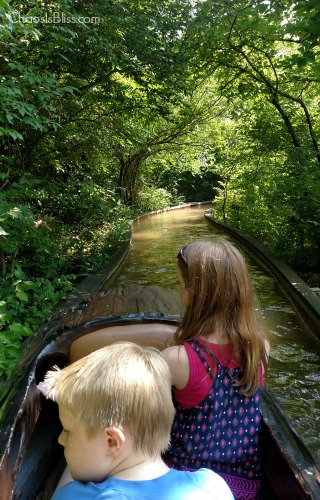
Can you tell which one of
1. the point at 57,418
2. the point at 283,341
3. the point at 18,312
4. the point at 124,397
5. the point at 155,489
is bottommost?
the point at 283,341

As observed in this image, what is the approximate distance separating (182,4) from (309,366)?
6.36m

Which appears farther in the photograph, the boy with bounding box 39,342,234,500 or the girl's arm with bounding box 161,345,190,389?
the girl's arm with bounding box 161,345,190,389

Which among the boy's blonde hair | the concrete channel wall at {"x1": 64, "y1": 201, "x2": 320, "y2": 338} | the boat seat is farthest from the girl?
the concrete channel wall at {"x1": 64, "y1": 201, "x2": 320, "y2": 338}

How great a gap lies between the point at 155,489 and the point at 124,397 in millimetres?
231

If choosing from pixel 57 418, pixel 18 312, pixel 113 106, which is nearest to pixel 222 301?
pixel 57 418

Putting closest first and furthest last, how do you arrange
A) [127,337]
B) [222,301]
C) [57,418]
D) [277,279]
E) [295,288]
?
1. [222,301]
2. [57,418]
3. [127,337]
4. [295,288]
5. [277,279]

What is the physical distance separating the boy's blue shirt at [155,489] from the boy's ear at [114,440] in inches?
2.5

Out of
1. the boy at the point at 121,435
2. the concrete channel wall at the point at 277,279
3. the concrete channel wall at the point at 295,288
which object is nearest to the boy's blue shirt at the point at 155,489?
the boy at the point at 121,435

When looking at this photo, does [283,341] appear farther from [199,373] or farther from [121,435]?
[121,435]

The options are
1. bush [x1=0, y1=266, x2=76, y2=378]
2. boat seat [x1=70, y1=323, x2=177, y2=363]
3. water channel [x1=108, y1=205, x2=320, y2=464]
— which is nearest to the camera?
boat seat [x1=70, y1=323, x2=177, y2=363]

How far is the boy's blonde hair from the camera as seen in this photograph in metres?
1.03

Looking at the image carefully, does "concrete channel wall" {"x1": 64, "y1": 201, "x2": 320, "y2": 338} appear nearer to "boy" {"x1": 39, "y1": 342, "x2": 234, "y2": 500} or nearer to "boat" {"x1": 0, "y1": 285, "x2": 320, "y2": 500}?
"boat" {"x1": 0, "y1": 285, "x2": 320, "y2": 500}

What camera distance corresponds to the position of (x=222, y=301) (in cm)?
147

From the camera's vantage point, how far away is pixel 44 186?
24.9ft
